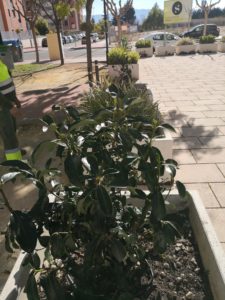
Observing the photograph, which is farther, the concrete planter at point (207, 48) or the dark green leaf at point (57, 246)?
the concrete planter at point (207, 48)

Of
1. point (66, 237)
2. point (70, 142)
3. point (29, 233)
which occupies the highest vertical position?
point (70, 142)

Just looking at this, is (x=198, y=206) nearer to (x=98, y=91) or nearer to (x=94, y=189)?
(x=94, y=189)

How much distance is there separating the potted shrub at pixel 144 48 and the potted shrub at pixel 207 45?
3.01m

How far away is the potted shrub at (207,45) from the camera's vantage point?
62.3 feet

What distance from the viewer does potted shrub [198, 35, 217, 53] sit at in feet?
62.3

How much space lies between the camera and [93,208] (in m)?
1.73

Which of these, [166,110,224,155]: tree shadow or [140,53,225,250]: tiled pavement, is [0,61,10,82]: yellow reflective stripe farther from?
[166,110,224,155]: tree shadow

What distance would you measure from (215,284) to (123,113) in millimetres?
1300

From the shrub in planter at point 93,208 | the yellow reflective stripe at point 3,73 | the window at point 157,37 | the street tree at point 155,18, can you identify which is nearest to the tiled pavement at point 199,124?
the shrub in planter at point 93,208

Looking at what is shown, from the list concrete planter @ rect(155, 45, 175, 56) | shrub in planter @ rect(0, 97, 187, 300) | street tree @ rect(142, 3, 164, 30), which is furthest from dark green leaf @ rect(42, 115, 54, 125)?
street tree @ rect(142, 3, 164, 30)

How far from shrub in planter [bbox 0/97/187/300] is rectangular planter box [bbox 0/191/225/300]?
0.38 m

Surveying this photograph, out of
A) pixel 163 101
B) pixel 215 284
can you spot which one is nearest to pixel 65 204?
pixel 215 284

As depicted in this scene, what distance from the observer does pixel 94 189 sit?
1476 millimetres

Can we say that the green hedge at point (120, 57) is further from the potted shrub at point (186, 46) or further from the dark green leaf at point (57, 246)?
the dark green leaf at point (57, 246)
